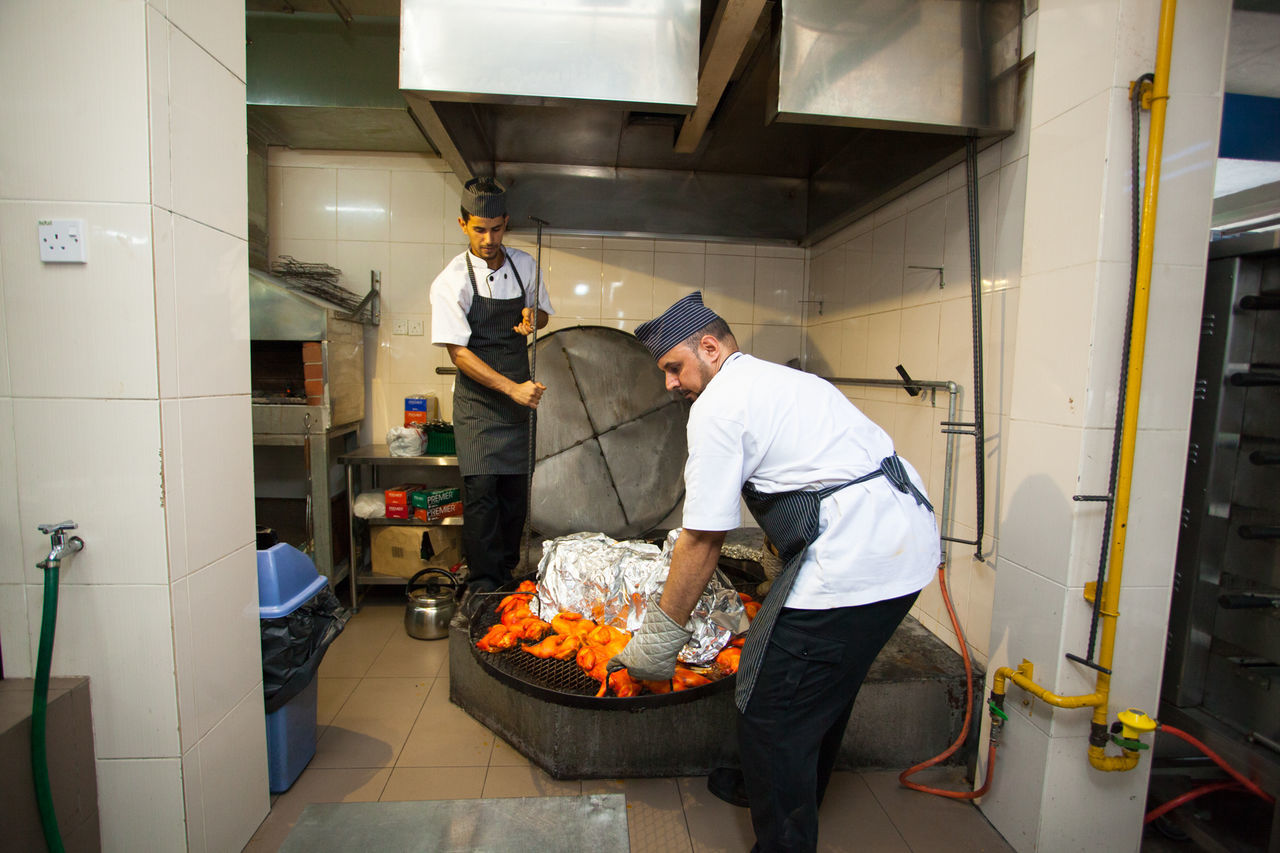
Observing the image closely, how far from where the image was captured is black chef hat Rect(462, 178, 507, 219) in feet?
8.01

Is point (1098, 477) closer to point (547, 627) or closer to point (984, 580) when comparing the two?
point (984, 580)

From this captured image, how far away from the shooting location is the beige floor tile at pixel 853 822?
64.7 inches

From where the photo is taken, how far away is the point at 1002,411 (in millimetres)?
1896

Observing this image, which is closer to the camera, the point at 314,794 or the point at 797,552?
the point at 797,552

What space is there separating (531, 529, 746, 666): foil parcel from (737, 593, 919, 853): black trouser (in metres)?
0.59

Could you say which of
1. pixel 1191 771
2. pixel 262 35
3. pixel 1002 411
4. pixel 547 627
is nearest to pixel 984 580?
pixel 1002 411

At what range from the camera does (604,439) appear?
317 centimetres

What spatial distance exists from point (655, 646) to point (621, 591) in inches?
29.0

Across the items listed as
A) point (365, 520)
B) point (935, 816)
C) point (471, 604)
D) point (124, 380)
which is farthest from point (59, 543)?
point (935, 816)

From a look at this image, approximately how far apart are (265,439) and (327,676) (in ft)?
3.83

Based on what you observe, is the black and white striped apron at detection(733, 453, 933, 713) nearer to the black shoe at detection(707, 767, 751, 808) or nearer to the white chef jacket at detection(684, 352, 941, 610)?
the white chef jacket at detection(684, 352, 941, 610)

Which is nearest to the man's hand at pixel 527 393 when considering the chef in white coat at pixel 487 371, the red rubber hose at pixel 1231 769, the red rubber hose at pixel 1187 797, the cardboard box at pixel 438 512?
the chef in white coat at pixel 487 371

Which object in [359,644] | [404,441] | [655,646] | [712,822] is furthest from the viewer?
[404,441]

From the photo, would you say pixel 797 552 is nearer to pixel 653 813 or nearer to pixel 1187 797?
pixel 653 813
